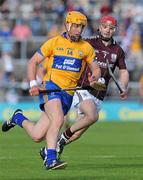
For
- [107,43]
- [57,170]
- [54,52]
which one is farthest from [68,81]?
[107,43]

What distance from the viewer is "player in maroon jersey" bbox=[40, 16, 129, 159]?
559 inches

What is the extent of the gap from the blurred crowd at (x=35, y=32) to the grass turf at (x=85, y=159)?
809cm

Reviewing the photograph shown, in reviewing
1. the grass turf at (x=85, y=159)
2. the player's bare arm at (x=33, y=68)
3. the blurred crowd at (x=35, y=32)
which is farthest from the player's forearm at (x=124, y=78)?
the blurred crowd at (x=35, y=32)

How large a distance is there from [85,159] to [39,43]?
18613mm

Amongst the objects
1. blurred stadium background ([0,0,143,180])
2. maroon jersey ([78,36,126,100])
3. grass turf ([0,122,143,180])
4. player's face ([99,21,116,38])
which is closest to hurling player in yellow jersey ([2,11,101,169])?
grass turf ([0,122,143,180])

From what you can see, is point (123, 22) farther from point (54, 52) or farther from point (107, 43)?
point (54, 52)

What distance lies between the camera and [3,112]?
30219 mm

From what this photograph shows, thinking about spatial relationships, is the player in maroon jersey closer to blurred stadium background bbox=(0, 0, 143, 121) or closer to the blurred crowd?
blurred stadium background bbox=(0, 0, 143, 121)

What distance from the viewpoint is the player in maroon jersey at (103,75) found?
46.6 feet

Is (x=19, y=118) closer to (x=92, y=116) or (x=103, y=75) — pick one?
(x=92, y=116)

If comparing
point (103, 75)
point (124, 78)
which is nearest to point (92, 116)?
point (124, 78)

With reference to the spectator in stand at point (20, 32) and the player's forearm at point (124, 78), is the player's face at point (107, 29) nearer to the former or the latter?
the player's forearm at point (124, 78)

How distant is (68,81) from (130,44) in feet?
68.5

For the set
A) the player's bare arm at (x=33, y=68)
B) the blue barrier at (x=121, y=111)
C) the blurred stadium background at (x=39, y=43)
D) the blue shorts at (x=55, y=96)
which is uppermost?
the player's bare arm at (x=33, y=68)
